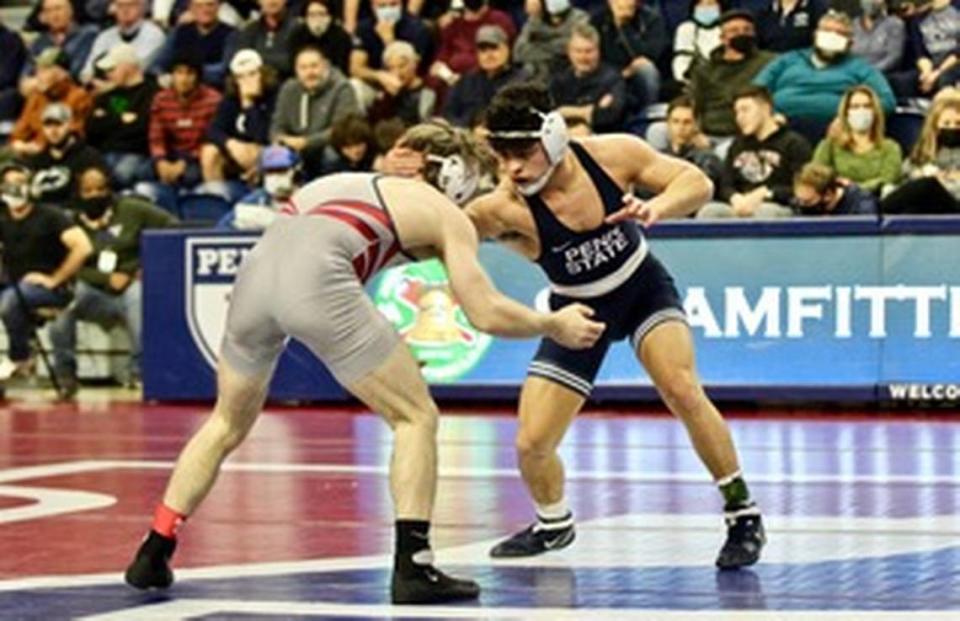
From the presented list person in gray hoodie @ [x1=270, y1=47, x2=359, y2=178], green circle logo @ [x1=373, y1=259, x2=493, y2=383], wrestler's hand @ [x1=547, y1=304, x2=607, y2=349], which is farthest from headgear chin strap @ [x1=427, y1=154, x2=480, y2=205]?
person in gray hoodie @ [x1=270, y1=47, x2=359, y2=178]

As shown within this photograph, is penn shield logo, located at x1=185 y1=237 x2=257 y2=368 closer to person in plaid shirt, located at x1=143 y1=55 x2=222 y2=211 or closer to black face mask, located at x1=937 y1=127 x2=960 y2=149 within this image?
person in plaid shirt, located at x1=143 y1=55 x2=222 y2=211

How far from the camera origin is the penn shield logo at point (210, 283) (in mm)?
17500

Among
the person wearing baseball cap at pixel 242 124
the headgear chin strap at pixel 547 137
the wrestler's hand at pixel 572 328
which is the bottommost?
the wrestler's hand at pixel 572 328

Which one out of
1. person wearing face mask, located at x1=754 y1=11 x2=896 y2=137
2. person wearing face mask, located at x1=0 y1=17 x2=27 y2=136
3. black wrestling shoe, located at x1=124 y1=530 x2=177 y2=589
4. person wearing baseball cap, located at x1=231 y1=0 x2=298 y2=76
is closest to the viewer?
black wrestling shoe, located at x1=124 y1=530 x2=177 y2=589

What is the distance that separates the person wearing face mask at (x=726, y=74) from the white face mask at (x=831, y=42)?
0.53 meters

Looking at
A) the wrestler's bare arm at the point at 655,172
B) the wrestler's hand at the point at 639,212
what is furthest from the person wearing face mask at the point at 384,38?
the wrestler's hand at the point at 639,212

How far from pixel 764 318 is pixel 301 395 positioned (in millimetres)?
3340

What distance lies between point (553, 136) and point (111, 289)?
10.4 metres

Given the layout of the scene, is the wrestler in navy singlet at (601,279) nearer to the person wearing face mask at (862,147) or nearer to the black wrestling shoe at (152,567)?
the black wrestling shoe at (152,567)

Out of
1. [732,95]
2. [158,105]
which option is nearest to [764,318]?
[732,95]

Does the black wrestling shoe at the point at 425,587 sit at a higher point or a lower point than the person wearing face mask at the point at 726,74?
lower

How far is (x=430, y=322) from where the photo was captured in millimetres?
16922

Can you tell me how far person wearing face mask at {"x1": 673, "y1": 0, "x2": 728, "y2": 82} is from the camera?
18.5 m

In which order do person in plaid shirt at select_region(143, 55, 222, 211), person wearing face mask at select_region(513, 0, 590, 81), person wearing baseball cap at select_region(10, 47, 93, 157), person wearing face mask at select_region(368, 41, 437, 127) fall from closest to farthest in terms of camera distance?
person wearing face mask at select_region(513, 0, 590, 81) < person wearing face mask at select_region(368, 41, 437, 127) < person in plaid shirt at select_region(143, 55, 222, 211) < person wearing baseball cap at select_region(10, 47, 93, 157)
